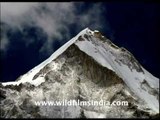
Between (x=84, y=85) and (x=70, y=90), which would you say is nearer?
(x=70, y=90)

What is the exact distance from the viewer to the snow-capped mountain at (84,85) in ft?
436

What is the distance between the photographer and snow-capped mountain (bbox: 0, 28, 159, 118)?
13288 centimetres

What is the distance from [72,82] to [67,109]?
20.4 meters

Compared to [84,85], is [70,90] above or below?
below

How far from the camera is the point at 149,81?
15475 centimetres

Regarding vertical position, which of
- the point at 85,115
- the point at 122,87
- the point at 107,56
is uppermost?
the point at 107,56

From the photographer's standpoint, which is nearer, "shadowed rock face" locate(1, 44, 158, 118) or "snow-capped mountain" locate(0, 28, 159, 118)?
"shadowed rock face" locate(1, 44, 158, 118)

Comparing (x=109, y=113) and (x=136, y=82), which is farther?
(x=136, y=82)

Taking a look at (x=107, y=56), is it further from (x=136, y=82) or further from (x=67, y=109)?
(x=67, y=109)

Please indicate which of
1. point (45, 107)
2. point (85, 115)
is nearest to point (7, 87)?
point (45, 107)

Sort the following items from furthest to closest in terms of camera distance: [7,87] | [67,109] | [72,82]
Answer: [72,82] < [7,87] < [67,109]

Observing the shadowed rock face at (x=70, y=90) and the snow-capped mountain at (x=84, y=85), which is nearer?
the shadowed rock face at (x=70, y=90)

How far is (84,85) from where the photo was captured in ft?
492

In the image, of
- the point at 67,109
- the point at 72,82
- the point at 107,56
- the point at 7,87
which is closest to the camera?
the point at 67,109
